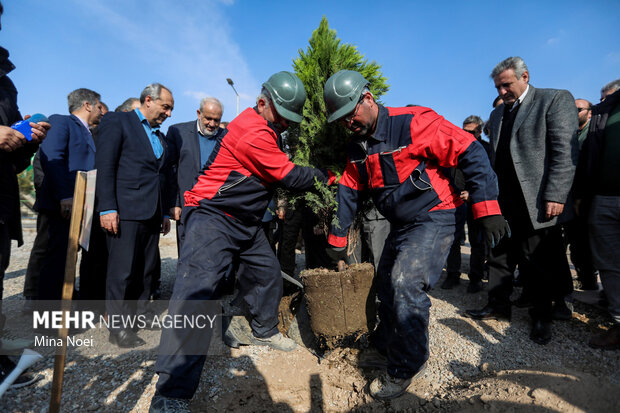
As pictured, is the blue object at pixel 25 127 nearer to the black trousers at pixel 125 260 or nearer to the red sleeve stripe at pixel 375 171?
the black trousers at pixel 125 260

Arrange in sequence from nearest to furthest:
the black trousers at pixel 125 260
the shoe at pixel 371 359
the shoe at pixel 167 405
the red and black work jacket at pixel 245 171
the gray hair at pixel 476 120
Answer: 1. the shoe at pixel 167 405
2. the red and black work jacket at pixel 245 171
3. the shoe at pixel 371 359
4. the black trousers at pixel 125 260
5. the gray hair at pixel 476 120

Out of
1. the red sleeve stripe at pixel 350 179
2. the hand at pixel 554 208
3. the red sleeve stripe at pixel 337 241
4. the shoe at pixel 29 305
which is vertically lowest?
the shoe at pixel 29 305

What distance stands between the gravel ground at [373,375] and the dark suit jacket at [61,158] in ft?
5.36

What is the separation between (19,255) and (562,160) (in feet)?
39.2

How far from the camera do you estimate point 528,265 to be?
3.64 metres

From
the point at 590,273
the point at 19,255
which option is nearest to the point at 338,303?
the point at 590,273

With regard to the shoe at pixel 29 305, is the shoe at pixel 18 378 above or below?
below

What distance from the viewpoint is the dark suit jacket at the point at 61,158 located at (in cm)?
360

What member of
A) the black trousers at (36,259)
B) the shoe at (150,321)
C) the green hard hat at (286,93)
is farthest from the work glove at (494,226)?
the black trousers at (36,259)

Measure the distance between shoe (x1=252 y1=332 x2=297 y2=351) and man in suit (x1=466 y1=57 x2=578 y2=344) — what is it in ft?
8.51

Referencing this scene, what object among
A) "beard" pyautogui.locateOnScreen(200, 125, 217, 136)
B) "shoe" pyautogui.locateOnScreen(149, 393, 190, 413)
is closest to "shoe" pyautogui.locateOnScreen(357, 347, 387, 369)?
"shoe" pyautogui.locateOnScreen(149, 393, 190, 413)

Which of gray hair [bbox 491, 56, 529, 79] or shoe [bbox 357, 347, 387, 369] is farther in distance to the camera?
gray hair [bbox 491, 56, 529, 79]

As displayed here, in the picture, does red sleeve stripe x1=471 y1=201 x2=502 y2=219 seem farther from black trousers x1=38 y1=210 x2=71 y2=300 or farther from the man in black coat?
black trousers x1=38 y1=210 x2=71 y2=300

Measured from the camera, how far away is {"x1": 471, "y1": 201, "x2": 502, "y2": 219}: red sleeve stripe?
253 centimetres
